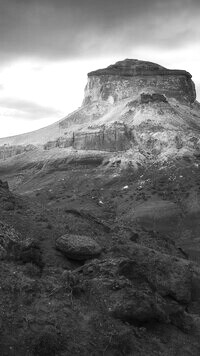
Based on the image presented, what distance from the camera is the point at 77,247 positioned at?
3073cm

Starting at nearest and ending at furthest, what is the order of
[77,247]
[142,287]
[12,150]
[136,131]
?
[142,287] → [77,247] → [136,131] → [12,150]

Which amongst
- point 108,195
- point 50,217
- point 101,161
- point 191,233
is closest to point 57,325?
point 50,217

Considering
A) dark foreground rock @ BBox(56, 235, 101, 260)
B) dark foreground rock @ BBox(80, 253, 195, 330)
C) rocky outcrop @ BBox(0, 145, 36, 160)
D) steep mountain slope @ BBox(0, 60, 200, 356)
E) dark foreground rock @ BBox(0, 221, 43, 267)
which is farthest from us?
rocky outcrop @ BBox(0, 145, 36, 160)

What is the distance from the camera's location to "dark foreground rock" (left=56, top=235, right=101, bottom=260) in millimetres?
30609

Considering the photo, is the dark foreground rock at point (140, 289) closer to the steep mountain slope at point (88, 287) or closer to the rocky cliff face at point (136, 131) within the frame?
the steep mountain slope at point (88, 287)

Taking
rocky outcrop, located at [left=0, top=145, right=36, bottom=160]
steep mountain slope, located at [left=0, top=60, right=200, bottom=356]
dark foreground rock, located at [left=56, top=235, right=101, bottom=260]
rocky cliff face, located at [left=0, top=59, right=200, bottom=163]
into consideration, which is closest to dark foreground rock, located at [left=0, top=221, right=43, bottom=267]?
steep mountain slope, located at [left=0, top=60, right=200, bottom=356]

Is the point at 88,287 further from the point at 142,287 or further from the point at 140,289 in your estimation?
the point at 142,287

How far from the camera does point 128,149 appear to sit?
6575 inches

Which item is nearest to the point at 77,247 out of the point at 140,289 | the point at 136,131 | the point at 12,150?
the point at 140,289

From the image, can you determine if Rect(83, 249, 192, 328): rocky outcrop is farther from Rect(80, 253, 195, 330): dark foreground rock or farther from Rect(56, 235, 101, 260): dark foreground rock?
Rect(56, 235, 101, 260): dark foreground rock

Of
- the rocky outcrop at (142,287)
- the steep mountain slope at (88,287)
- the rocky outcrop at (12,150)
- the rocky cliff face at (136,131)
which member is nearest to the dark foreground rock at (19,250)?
the steep mountain slope at (88,287)

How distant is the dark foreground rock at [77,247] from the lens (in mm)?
30609

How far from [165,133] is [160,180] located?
31.8 metres

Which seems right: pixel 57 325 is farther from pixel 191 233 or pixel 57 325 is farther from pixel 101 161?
pixel 101 161
